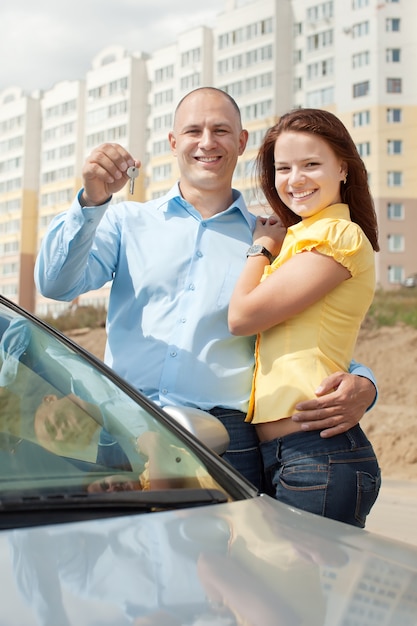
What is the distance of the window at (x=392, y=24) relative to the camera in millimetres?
34719

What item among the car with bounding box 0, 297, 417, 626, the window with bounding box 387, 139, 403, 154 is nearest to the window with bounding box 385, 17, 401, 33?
the window with bounding box 387, 139, 403, 154

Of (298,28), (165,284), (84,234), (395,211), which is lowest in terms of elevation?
(165,284)

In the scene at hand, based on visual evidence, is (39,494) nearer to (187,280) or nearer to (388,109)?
(187,280)

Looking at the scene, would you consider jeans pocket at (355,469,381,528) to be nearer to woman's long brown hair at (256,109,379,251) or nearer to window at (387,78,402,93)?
woman's long brown hair at (256,109,379,251)

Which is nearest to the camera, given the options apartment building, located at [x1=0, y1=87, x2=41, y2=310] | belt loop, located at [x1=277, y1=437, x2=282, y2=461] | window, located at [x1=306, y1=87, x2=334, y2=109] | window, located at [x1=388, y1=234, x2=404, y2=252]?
belt loop, located at [x1=277, y1=437, x2=282, y2=461]

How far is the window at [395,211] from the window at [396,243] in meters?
0.98

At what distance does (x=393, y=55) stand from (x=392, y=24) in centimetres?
126

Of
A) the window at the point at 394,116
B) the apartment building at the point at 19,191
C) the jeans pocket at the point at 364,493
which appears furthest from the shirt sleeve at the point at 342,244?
the apartment building at the point at 19,191

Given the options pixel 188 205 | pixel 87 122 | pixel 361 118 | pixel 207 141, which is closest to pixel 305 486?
pixel 188 205

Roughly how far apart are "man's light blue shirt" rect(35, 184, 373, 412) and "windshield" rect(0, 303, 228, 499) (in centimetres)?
75

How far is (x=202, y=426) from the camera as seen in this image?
72.5 inches

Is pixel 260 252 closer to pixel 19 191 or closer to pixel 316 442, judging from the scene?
pixel 316 442

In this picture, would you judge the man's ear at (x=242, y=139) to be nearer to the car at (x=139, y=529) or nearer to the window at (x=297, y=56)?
the car at (x=139, y=529)

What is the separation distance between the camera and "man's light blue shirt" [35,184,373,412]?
260cm
